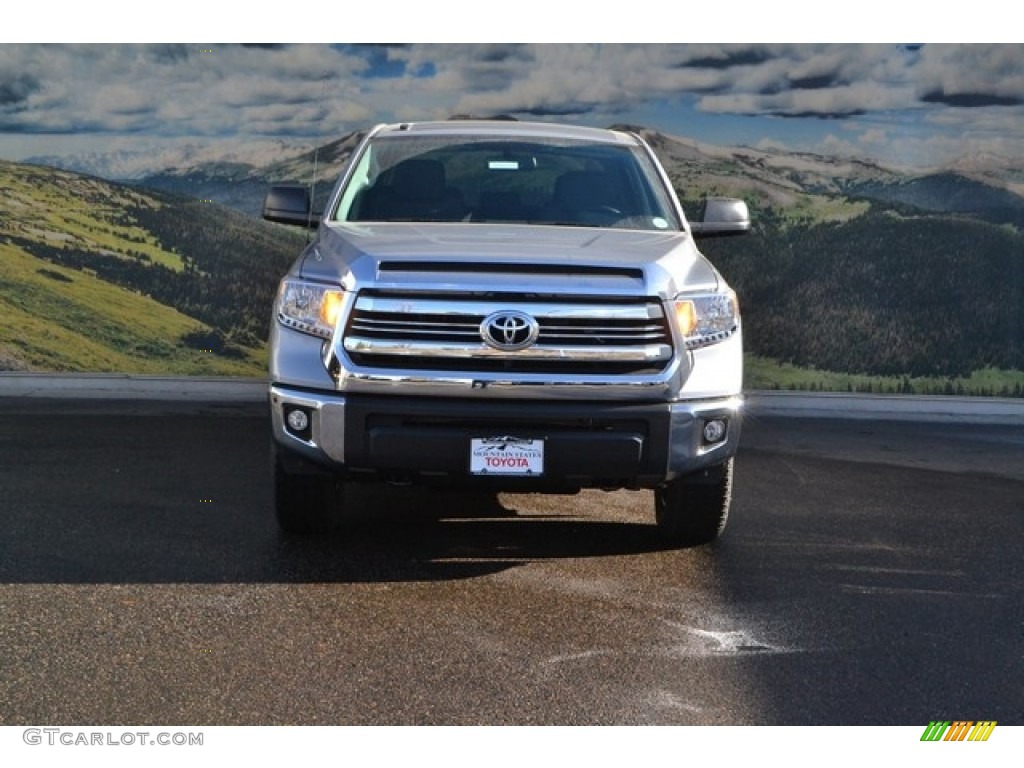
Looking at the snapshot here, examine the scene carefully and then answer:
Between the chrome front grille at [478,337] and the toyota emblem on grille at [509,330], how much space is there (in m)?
0.02

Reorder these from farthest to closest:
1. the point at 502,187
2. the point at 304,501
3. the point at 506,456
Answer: the point at 502,187, the point at 304,501, the point at 506,456

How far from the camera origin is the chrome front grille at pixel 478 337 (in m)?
7.09

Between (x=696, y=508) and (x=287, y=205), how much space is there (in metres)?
2.58

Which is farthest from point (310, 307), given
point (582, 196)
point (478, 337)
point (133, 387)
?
point (133, 387)

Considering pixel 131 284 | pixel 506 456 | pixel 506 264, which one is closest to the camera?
pixel 506 456

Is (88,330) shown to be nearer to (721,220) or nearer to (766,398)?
(766,398)

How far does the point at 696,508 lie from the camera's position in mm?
7797

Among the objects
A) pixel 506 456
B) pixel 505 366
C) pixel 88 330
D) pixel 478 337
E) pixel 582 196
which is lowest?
pixel 88 330

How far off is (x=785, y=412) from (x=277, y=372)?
775cm

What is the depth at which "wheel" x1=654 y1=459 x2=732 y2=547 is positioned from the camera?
767 centimetres
